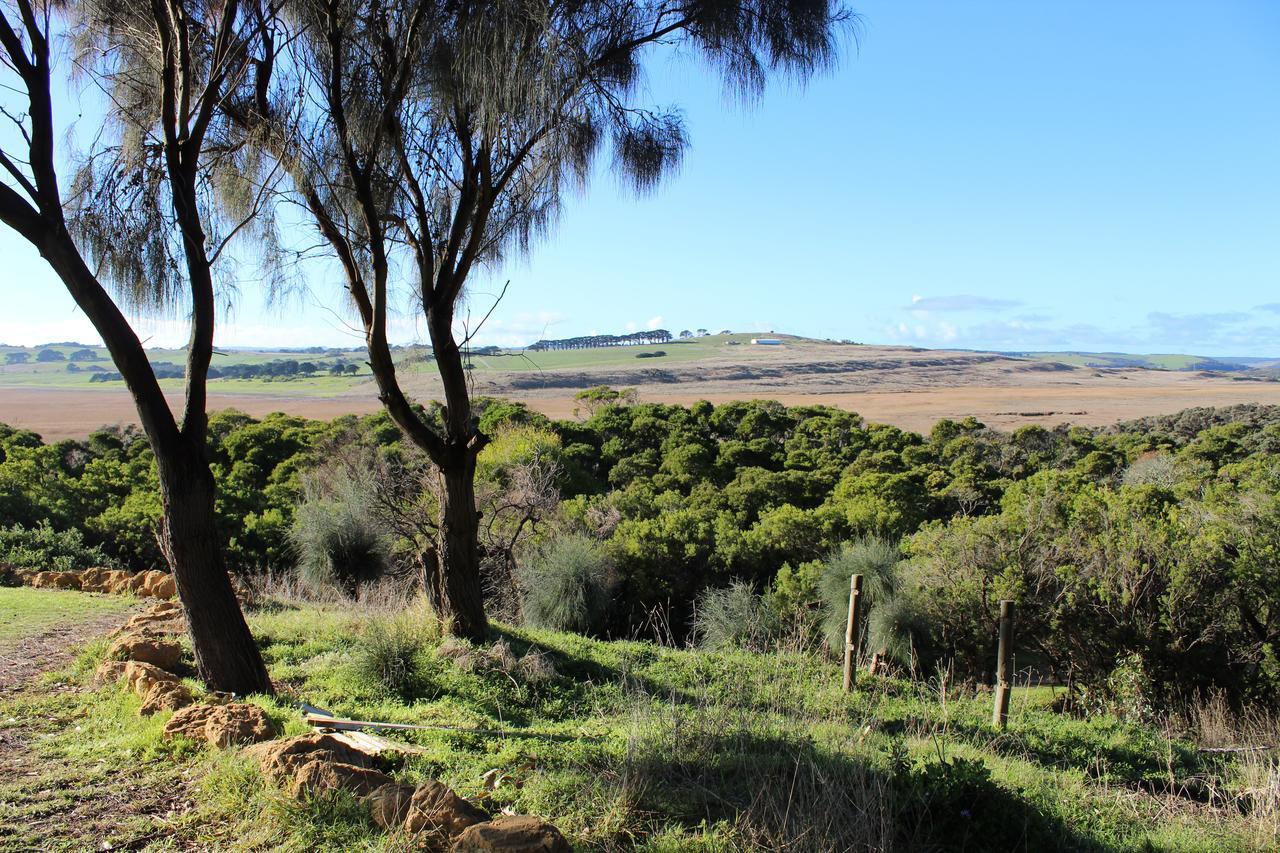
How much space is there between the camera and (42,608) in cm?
800

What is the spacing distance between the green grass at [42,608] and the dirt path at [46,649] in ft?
0.32

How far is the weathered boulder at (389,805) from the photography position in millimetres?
3553

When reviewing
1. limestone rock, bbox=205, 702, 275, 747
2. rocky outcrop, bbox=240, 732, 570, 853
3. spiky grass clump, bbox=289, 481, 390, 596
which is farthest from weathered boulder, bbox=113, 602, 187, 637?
spiky grass clump, bbox=289, 481, 390, 596

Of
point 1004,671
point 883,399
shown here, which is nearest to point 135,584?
point 1004,671

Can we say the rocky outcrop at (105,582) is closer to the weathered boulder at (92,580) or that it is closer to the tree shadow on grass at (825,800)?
the weathered boulder at (92,580)

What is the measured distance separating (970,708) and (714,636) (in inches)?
163

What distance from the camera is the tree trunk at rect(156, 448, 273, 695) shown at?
18.1ft

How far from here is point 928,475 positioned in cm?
2116

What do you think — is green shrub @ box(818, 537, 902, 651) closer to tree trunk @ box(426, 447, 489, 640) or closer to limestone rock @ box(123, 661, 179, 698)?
tree trunk @ box(426, 447, 489, 640)

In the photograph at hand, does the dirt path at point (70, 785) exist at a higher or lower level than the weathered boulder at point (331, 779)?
lower

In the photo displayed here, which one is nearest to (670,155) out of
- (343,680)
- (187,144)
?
(187,144)

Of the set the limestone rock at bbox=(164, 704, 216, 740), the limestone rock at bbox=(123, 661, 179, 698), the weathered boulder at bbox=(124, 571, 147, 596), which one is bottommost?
the weathered boulder at bbox=(124, 571, 147, 596)

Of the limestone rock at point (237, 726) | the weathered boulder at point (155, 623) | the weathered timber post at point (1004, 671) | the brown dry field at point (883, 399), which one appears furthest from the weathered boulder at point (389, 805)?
the brown dry field at point (883, 399)

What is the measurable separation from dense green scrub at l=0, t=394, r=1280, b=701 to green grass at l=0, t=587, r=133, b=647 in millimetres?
3053
